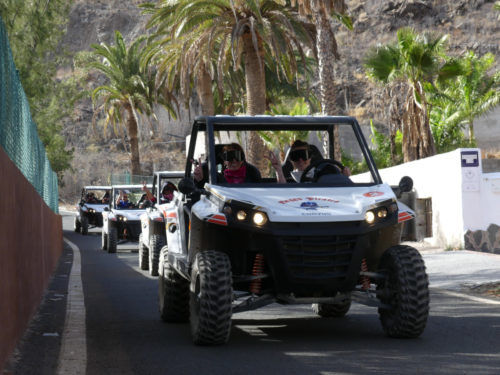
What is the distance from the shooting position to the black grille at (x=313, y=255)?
718 centimetres

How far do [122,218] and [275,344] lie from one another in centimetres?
1538

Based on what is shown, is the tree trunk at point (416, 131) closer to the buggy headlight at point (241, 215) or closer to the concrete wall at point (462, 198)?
the concrete wall at point (462, 198)

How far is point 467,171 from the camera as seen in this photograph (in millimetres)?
19438

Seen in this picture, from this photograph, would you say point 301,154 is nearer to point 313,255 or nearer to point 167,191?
point 313,255

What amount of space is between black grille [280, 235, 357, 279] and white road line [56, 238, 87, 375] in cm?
183

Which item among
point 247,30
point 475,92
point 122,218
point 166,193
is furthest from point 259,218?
point 475,92

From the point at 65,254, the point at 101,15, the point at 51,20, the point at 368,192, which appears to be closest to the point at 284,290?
the point at 368,192

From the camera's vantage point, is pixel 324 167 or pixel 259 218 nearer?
pixel 259 218

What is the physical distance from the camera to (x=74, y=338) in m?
8.16

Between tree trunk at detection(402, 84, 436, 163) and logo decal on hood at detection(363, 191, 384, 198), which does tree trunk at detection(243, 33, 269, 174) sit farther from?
logo decal on hood at detection(363, 191, 384, 198)

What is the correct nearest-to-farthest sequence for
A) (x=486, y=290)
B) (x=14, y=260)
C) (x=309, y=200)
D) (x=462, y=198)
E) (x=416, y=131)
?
1. (x=309, y=200)
2. (x=14, y=260)
3. (x=486, y=290)
4. (x=462, y=198)
5. (x=416, y=131)

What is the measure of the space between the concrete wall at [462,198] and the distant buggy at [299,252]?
38.3 ft

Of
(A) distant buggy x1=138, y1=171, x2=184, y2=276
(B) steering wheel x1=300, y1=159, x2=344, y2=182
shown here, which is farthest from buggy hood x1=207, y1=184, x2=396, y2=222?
(A) distant buggy x1=138, y1=171, x2=184, y2=276

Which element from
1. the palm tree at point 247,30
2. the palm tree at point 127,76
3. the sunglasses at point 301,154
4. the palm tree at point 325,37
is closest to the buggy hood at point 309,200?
the sunglasses at point 301,154
